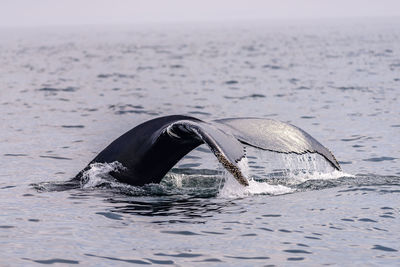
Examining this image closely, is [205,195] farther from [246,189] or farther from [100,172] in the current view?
[100,172]

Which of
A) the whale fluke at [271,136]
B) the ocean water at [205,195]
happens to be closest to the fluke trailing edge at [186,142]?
the whale fluke at [271,136]

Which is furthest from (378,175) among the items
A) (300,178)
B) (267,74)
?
(267,74)

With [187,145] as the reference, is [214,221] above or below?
below

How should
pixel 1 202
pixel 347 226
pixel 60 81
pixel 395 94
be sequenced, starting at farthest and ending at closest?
pixel 60 81 < pixel 395 94 < pixel 1 202 < pixel 347 226

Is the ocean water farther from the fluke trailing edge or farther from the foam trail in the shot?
the fluke trailing edge

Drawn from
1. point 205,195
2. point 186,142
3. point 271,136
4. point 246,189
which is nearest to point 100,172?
point 205,195

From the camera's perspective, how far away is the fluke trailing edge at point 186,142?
861cm

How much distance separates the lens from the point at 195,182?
11.6 metres

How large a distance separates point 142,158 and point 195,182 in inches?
75.9

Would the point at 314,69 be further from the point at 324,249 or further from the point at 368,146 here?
the point at 324,249

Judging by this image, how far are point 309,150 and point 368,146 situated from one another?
22.5ft

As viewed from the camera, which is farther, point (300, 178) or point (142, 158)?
point (300, 178)

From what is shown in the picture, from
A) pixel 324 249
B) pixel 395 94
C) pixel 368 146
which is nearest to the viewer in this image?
pixel 324 249

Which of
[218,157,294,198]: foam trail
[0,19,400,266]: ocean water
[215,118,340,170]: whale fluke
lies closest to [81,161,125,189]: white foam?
[0,19,400,266]: ocean water
